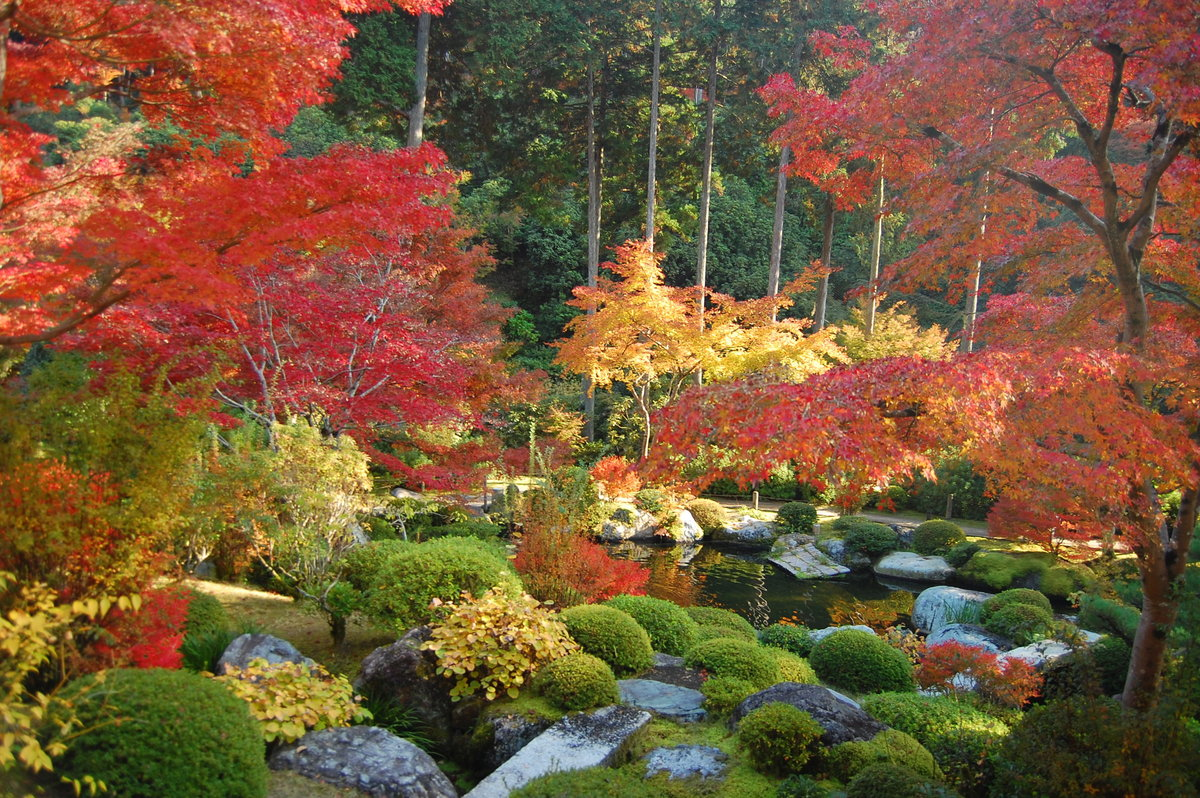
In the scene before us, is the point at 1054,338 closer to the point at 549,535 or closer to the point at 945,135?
the point at 945,135

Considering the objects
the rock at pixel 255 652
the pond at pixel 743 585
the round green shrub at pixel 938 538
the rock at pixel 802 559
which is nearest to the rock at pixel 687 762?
the rock at pixel 255 652

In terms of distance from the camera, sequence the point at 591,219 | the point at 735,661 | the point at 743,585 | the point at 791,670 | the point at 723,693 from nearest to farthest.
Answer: the point at 723,693 → the point at 735,661 → the point at 791,670 → the point at 743,585 → the point at 591,219

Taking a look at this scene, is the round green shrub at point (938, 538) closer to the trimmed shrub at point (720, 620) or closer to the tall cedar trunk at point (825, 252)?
the trimmed shrub at point (720, 620)

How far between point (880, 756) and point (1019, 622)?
5053mm

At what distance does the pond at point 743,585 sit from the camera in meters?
10.5

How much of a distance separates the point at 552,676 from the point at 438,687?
2.82 feet

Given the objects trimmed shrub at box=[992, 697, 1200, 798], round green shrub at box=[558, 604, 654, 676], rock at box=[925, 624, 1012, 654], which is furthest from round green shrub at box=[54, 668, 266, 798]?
rock at box=[925, 624, 1012, 654]

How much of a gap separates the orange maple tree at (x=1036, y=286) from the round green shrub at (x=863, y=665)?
7.54 feet

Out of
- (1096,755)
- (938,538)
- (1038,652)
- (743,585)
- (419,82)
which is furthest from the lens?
(419,82)

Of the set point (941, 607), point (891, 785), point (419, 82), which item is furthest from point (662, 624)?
point (419, 82)

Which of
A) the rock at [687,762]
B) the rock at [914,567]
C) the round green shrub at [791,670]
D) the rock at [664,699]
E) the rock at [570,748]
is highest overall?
the rock at [570,748]

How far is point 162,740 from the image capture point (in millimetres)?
3199

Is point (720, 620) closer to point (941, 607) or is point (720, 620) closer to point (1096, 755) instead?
point (941, 607)

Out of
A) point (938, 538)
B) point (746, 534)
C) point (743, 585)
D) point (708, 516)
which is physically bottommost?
point (746, 534)
